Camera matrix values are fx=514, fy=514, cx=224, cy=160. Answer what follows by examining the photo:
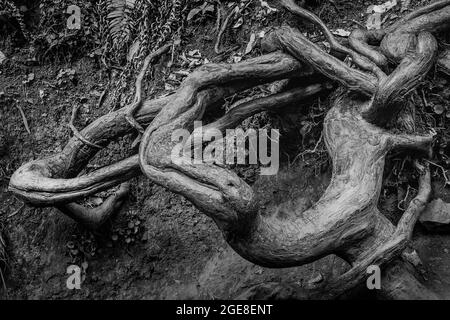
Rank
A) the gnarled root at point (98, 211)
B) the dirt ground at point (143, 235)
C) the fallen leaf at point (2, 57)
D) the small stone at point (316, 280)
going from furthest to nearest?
the fallen leaf at point (2, 57), the gnarled root at point (98, 211), the dirt ground at point (143, 235), the small stone at point (316, 280)

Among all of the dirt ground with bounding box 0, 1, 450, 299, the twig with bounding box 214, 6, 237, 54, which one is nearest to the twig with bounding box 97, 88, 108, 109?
the dirt ground with bounding box 0, 1, 450, 299

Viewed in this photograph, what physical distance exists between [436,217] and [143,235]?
2.58m

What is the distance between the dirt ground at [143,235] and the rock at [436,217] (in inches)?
3.1

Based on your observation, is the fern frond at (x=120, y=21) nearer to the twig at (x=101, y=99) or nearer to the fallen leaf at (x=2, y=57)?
the twig at (x=101, y=99)

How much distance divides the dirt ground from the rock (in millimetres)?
79

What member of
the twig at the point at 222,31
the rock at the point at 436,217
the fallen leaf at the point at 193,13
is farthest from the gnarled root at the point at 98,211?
the rock at the point at 436,217

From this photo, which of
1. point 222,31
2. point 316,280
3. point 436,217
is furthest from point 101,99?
point 436,217

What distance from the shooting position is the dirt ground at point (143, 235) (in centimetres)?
433

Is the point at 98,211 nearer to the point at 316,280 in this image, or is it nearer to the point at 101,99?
the point at 101,99

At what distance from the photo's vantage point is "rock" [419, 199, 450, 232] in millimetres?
4027

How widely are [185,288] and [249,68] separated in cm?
197

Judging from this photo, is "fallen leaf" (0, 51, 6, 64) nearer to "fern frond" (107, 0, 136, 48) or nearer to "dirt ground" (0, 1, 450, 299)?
"dirt ground" (0, 1, 450, 299)

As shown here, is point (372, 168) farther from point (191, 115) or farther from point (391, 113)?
point (191, 115)

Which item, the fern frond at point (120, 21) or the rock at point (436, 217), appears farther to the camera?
the fern frond at point (120, 21)
